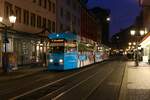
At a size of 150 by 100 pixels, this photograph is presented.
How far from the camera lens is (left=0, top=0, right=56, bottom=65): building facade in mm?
46188

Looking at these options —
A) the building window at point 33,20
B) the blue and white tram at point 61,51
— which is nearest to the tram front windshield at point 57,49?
the blue and white tram at point 61,51

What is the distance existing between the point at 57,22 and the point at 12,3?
24.7 meters

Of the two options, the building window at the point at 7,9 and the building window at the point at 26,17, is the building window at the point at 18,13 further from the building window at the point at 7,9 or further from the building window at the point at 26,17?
the building window at the point at 7,9

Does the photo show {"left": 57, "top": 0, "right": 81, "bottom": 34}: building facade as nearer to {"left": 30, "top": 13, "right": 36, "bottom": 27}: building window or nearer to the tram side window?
{"left": 30, "top": 13, "right": 36, "bottom": 27}: building window

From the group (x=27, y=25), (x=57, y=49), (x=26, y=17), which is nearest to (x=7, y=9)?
(x=26, y=17)

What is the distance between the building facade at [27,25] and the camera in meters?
46.2

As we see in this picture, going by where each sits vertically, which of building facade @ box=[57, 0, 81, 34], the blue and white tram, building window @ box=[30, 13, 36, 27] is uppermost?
building facade @ box=[57, 0, 81, 34]

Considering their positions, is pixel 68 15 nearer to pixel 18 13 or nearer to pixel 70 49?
pixel 18 13

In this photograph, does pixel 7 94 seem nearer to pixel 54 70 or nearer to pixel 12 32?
pixel 54 70

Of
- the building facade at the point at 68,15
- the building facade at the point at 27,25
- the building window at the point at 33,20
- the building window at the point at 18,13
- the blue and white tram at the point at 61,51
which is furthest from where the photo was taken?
the building facade at the point at 68,15

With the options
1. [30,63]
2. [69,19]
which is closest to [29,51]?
[30,63]

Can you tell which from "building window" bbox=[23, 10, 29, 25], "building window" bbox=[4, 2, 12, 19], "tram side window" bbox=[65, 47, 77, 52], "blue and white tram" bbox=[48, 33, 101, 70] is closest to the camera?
"blue and white tram" bbox=[48, 33, 101, 70]

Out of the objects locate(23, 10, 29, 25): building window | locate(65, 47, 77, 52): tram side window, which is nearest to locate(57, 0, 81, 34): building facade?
locate(23, 10, 29, 25): building window

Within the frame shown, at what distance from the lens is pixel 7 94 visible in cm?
1930
